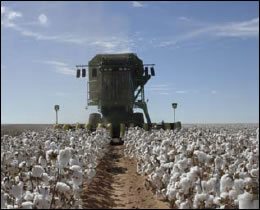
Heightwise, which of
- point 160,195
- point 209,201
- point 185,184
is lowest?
point 160,195

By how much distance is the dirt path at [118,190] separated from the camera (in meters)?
11.4

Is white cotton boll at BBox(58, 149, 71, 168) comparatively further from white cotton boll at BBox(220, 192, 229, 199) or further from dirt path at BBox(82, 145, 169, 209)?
white cotton boll at BBox(220, 192, 229, 199)

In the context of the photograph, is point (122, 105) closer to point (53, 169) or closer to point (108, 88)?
point (108, 88)

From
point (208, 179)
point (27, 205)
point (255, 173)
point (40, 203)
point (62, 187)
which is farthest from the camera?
point (208, 179)

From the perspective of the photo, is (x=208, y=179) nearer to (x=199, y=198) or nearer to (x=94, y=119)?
(x=199, y=198)

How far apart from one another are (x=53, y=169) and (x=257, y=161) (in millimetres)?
3828

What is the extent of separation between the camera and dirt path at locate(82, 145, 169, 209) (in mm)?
11438

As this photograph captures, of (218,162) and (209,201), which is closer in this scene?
(209,201)

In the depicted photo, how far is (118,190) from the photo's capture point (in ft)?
46.6

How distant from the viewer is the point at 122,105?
109 ft

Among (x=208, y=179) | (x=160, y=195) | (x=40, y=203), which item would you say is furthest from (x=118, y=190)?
(x=40, y=203)

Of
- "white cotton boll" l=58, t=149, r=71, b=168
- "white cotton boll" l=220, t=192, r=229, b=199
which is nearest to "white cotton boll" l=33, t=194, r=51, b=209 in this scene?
"white cotton boll" l=58, t=149, r=71, b=168

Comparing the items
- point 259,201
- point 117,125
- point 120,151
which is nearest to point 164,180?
point 259,201

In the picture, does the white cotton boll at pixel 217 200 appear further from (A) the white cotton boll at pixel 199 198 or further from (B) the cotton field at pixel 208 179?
(A) the white cotton boll at pixel 199 198
